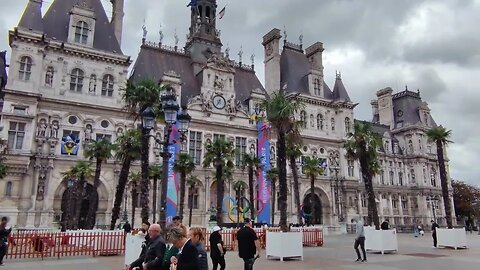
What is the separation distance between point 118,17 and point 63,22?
7917 millimetres

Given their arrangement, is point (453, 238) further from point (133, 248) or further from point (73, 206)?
point (73, 206)

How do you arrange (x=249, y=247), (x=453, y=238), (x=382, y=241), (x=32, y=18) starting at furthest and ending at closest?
(x=32, y=18) → (x=453, y=238) → (x=382, y=241) → (x=249, y=247)

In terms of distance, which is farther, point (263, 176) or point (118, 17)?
point (118, 17)

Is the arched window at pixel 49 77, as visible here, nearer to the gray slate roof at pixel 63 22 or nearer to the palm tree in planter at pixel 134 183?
the gray slate roof at pixel 63 22

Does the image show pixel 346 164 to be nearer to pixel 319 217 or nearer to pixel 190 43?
pixel 319 217

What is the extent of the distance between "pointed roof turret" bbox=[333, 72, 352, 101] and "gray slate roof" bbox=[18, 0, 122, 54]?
3150 cm

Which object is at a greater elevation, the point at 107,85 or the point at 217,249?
the point at 107,85

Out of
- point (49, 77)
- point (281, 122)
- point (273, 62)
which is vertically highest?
point (273, 62)

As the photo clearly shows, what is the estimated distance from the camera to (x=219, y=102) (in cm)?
4534

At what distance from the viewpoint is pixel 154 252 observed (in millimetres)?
6723

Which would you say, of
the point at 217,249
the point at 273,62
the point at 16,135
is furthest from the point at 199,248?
the point at 273,62

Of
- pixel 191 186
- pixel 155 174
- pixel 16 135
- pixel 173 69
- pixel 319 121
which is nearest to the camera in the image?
pixel 16 135

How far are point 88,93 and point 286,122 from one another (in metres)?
24.0

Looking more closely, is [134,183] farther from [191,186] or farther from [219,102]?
[219,102]
